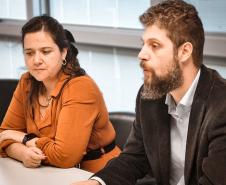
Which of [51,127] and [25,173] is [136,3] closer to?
[51,127]

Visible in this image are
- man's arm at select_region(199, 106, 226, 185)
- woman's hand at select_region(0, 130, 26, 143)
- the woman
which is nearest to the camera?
man's arm at select_region(199, 106, 226, 185)

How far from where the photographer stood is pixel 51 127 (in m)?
2.11

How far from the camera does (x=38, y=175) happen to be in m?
1.79

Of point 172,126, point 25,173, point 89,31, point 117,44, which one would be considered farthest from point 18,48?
point 172,126

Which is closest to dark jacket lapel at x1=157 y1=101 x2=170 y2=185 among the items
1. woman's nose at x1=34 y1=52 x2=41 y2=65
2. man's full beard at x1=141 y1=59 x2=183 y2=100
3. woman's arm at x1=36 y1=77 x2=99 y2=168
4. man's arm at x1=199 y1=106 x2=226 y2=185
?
man's full beard at x1=141 y1=59 x2=183 y2=100

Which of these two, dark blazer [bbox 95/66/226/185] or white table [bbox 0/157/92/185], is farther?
white table [bbox 0/157/92/185]

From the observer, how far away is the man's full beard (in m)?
1.54

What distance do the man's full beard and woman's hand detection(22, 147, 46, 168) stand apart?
592mm

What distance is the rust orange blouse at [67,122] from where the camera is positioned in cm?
195

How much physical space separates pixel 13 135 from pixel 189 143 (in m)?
0.98

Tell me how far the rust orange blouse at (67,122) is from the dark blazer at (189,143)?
282 millimetres

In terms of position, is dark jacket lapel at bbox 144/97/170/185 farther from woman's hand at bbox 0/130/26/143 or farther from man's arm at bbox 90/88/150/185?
woman's hand at bbox 0/130/26/143

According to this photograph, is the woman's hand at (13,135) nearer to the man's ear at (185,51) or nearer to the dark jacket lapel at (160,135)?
the dark jacket lapel at (160,135)

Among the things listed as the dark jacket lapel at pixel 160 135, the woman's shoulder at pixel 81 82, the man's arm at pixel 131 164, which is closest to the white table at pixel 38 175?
the man's arm at pixel 131 164
